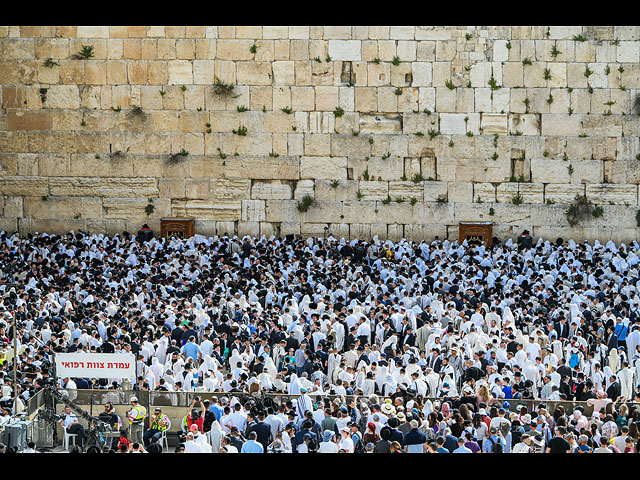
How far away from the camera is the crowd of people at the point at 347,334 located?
1308 cm

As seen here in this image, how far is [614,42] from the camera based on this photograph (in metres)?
24.9

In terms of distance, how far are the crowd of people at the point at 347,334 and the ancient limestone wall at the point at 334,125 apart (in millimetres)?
1005

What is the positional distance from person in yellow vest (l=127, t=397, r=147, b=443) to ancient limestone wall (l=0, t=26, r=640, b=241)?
12.1 meters

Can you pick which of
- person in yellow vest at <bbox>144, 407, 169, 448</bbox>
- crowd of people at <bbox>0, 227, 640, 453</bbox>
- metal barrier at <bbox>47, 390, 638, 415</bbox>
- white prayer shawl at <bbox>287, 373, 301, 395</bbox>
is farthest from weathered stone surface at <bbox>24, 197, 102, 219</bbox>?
person in yellow vest at <bbox>144, 407, 169, 448</bbox>

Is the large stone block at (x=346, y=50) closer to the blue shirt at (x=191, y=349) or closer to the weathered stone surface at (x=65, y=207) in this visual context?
the weathered stone surface at (x=65, y=207)

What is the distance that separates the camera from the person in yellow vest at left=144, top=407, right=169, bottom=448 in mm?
13586

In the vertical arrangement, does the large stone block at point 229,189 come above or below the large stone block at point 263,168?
below

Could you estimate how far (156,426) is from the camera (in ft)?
45.8

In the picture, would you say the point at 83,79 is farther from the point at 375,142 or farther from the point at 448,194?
the point at 448,194

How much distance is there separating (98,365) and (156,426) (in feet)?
4.76

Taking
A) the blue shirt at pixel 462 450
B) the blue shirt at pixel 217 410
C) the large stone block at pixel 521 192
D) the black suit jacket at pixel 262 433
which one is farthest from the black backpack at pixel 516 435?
the large stone block at pixel 521 192

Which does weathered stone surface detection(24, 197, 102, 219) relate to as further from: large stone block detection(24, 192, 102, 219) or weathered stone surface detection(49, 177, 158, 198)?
weathered stone surface detection(49, 177, 158, 198)
